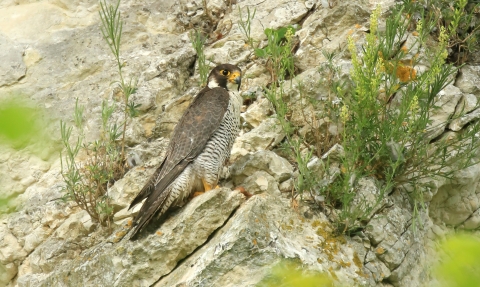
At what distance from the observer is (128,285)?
13.3ft

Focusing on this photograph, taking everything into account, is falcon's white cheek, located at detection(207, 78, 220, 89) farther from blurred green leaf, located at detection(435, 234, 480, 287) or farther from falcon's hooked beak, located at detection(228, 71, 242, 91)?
blurred green leaf, located at detection(435, 234, 480, 287)

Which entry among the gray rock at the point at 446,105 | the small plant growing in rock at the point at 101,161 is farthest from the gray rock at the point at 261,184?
the gray rock at the point at 446,105

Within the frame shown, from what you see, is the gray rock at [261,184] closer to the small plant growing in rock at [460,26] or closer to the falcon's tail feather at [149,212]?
the falcon's tail feather at [149,212]

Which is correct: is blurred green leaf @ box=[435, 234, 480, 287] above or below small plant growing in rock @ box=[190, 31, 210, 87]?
above

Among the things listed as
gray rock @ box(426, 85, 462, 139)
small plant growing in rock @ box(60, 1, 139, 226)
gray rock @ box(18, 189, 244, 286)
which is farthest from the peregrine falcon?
gray rock @ box(426, 85, 462, 139)

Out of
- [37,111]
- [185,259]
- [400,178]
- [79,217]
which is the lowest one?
[79,217]

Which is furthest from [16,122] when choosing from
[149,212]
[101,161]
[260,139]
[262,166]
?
[101,161]

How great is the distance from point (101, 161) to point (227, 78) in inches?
53.4

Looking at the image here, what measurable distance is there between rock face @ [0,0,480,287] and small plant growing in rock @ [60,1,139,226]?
119 millimetres

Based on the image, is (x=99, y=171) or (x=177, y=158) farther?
(x=99, y=171)

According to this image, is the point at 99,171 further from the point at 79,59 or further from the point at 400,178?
the point at 400,178

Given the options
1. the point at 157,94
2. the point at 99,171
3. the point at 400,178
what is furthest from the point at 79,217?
the point at 400,178

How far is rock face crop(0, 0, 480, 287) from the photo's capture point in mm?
3881

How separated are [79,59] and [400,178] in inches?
149
